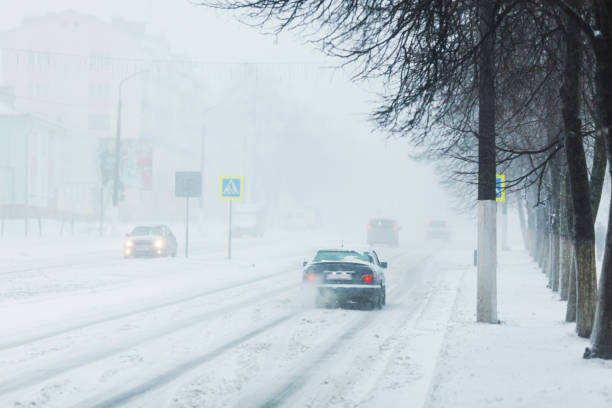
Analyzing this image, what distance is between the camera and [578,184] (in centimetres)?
1151

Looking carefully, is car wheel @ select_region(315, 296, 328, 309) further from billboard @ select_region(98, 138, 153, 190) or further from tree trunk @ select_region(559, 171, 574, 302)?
billboard @ select_region(98, 138, 153, 190)

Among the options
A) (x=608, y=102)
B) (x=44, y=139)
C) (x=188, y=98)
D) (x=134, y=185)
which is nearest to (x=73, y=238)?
(x=134, y=185)

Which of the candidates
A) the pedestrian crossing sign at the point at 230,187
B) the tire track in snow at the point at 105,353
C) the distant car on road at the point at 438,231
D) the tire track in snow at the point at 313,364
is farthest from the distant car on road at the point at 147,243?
the distant car on road at the point at 438,231

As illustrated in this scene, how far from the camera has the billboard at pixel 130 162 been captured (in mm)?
53312

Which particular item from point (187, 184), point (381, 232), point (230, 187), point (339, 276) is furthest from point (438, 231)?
point (339, 276)

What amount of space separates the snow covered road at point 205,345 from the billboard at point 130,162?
30.0 m

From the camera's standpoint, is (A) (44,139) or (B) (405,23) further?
(A) (44,139)

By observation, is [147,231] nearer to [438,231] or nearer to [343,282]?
[343,282]

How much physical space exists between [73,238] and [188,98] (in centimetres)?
5065

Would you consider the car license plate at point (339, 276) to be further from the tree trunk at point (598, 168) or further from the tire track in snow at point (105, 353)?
the tree trunk at point (598, 168)

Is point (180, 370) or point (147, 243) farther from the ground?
point (147, 243)

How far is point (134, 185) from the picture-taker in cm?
5391

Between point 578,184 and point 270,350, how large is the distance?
492cm

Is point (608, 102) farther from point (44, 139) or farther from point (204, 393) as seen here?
point (44, 139)
